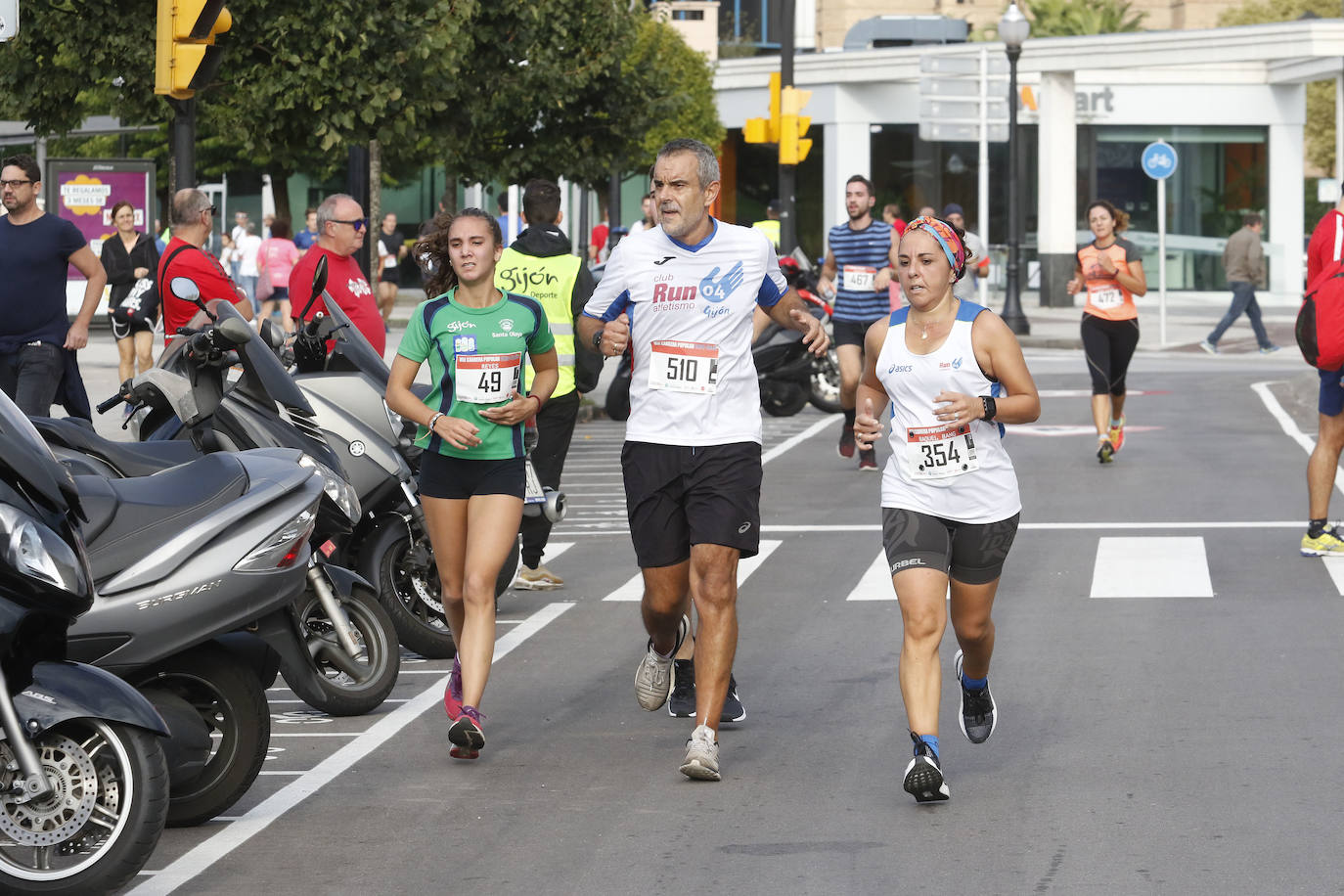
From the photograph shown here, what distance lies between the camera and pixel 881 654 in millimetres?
8672

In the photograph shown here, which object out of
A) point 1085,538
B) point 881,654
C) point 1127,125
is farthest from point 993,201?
point 881,654

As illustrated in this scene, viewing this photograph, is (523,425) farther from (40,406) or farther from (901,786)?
(40,406)

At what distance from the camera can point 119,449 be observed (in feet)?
22.3

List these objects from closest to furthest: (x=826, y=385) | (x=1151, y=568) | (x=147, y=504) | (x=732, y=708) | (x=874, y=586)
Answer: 1. (x=147, y=504)
2. (x=732, y=708)
3. (x=874, y=586)
4. (x=1151, y=568)
5. (x=826, y=385)

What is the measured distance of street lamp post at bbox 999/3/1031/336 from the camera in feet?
106

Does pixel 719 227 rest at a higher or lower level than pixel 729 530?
higher

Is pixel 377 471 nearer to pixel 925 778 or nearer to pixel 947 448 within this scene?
pixel 947 448

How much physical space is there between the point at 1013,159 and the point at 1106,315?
18.1 m

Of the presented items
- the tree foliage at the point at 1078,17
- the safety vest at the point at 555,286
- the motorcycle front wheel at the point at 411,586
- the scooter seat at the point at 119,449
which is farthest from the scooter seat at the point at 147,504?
the tree foliage at the point at 1078,17

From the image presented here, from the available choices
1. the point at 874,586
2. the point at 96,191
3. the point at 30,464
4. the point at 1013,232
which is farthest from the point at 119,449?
the point at 1013,232

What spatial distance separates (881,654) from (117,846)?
14.0 feet

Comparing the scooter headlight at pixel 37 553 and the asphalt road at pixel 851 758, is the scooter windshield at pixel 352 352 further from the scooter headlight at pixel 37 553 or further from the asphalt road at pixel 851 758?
the scooter headlight at pixel 37 553

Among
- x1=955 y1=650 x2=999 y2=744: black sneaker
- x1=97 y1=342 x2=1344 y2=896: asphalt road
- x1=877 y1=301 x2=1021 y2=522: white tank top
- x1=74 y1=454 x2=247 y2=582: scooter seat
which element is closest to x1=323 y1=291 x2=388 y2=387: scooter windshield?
x1=97 y1=342 x2=1344 y2=896: asphalt road

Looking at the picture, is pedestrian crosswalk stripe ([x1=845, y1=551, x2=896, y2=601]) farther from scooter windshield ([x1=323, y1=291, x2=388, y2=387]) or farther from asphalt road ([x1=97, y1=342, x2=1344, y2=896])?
scooter windshield ([x1=323, y1=291, x2=388, y2=387])
